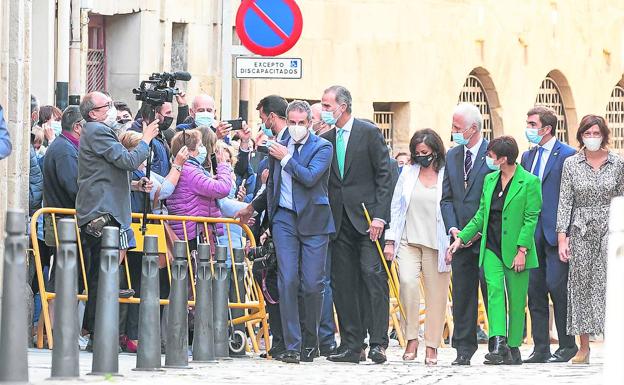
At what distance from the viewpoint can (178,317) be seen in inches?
551

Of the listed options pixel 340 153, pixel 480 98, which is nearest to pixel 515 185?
pixel 340 153

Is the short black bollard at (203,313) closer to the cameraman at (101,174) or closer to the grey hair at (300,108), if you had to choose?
the cameraman at (101,174)

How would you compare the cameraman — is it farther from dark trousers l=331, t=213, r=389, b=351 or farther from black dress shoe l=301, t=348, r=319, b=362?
dark trousers l=331, t=213, r=389, b=351

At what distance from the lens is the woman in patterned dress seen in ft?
52.4

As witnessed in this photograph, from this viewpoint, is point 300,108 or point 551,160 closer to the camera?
point 300,108

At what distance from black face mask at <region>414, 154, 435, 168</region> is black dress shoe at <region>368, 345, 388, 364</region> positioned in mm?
1434

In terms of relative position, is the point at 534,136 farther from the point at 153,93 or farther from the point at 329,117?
the point at 153,93

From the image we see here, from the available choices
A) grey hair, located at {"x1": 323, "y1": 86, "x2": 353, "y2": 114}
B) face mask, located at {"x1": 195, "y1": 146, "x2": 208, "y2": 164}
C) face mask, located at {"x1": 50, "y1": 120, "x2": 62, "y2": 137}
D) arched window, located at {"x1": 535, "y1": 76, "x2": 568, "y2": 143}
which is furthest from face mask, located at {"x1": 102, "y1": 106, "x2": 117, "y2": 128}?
arched window, located at {"x1": 535, "y1": 76, "x2": 568, "y2": 143}

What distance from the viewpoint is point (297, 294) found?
15.5m

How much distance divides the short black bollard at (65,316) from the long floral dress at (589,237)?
5041 millimetres

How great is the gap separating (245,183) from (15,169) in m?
3.54

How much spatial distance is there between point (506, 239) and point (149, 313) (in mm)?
3507

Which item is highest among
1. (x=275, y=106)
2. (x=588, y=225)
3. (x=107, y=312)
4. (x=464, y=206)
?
(x=275, y=106)

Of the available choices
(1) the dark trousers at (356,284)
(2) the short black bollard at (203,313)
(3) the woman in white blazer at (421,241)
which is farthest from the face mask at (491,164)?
(2) the short black bollard at (203,313)
